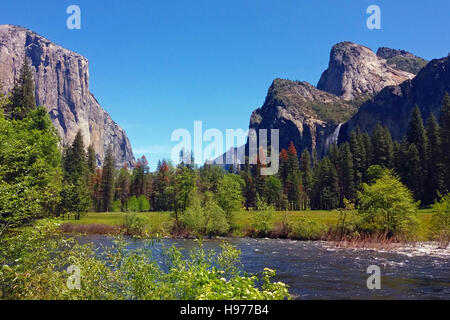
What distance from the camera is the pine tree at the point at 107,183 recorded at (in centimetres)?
11819

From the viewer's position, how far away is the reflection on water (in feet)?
66.7

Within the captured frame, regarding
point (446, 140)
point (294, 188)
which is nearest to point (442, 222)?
point (446, 140)

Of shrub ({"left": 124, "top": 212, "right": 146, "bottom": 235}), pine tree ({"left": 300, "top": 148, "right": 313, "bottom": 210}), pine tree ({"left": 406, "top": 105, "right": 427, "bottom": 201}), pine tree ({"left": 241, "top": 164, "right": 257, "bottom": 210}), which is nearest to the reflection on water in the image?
shrub ({"left": 124, "top": 212, "right": 146, "bottom": 235})

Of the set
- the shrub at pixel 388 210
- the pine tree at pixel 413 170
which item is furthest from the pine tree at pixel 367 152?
the shrub at pixel 388 210

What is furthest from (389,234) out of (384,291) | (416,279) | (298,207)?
(298,207)

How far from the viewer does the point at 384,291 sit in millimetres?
20500

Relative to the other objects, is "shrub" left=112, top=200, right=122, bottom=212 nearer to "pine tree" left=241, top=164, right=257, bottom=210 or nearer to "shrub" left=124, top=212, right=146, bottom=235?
"pine tree" left=241, top=164, right=257, bottom=210

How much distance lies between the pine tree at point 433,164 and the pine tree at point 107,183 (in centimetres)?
10157

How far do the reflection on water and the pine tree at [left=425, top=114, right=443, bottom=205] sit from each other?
52465 mm

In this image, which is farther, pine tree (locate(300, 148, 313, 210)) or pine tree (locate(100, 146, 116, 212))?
pine tree (locate(100, 146, 116, 212))
